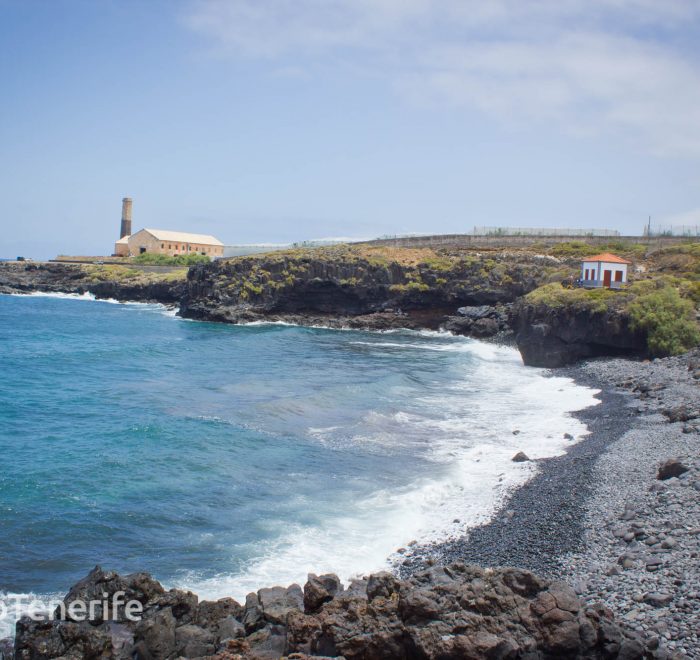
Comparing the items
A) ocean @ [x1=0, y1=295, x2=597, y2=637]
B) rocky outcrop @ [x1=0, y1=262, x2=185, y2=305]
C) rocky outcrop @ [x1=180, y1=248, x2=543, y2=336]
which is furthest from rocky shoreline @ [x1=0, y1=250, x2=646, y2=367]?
ocean @ [x1=0, y1=295, x2=597, y2=637]

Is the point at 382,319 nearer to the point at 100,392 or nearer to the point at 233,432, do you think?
the point at 100,392

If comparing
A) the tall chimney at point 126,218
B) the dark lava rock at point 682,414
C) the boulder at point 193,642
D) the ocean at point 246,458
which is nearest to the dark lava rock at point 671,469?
the ocean at point 246,458

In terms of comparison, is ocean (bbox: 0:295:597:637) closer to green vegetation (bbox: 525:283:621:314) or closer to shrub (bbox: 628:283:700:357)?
green vegetation (bbox: 525:283:621:314)

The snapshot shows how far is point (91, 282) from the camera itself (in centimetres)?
11544

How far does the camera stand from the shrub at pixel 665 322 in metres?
44.0

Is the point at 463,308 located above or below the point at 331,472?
above

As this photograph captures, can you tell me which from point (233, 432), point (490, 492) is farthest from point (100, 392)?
point (490, 492)

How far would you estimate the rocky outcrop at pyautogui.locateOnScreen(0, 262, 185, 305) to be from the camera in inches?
4119

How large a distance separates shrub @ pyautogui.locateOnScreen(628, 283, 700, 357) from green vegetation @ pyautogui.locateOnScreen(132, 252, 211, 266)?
88.2 meters

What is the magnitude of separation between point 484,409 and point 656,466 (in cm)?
1309

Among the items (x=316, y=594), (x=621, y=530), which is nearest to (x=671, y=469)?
(x=621, y=530)

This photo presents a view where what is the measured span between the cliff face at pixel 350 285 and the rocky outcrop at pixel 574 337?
70.3 ft

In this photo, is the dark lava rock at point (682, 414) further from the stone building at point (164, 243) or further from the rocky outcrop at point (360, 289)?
the stone building at point (164, 243)

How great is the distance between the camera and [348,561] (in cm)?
1648
